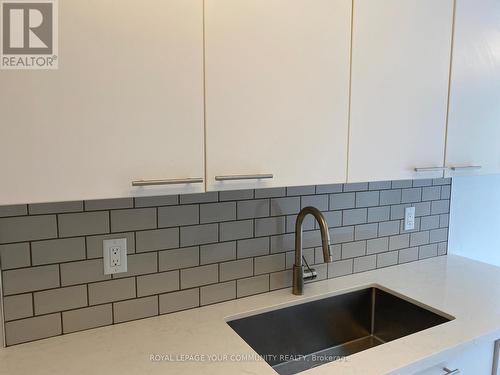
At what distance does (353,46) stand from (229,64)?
43cm

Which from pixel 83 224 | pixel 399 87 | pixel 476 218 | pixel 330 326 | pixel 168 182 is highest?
pixel 399 87

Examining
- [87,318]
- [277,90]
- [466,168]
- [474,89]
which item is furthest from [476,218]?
[87,318]

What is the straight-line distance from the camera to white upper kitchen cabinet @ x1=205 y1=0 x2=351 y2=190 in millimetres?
1034

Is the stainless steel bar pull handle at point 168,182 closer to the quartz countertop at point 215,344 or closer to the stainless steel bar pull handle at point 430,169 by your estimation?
the quartz countertop at point 215,344

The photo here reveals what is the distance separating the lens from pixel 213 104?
1.03m

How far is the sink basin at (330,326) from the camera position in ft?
4.66

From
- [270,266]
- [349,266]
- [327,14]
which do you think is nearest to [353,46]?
[327,14]

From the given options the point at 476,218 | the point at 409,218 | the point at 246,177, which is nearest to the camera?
the point at 246,177

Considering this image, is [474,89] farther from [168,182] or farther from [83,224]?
[83,224]

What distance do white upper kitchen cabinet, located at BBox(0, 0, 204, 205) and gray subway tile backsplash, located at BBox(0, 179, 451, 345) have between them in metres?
0.32

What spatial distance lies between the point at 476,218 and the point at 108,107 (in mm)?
2055

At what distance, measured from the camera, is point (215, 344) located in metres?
1.17

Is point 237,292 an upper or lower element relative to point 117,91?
lower

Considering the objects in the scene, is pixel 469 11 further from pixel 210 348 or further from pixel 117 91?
pixel 210 348
